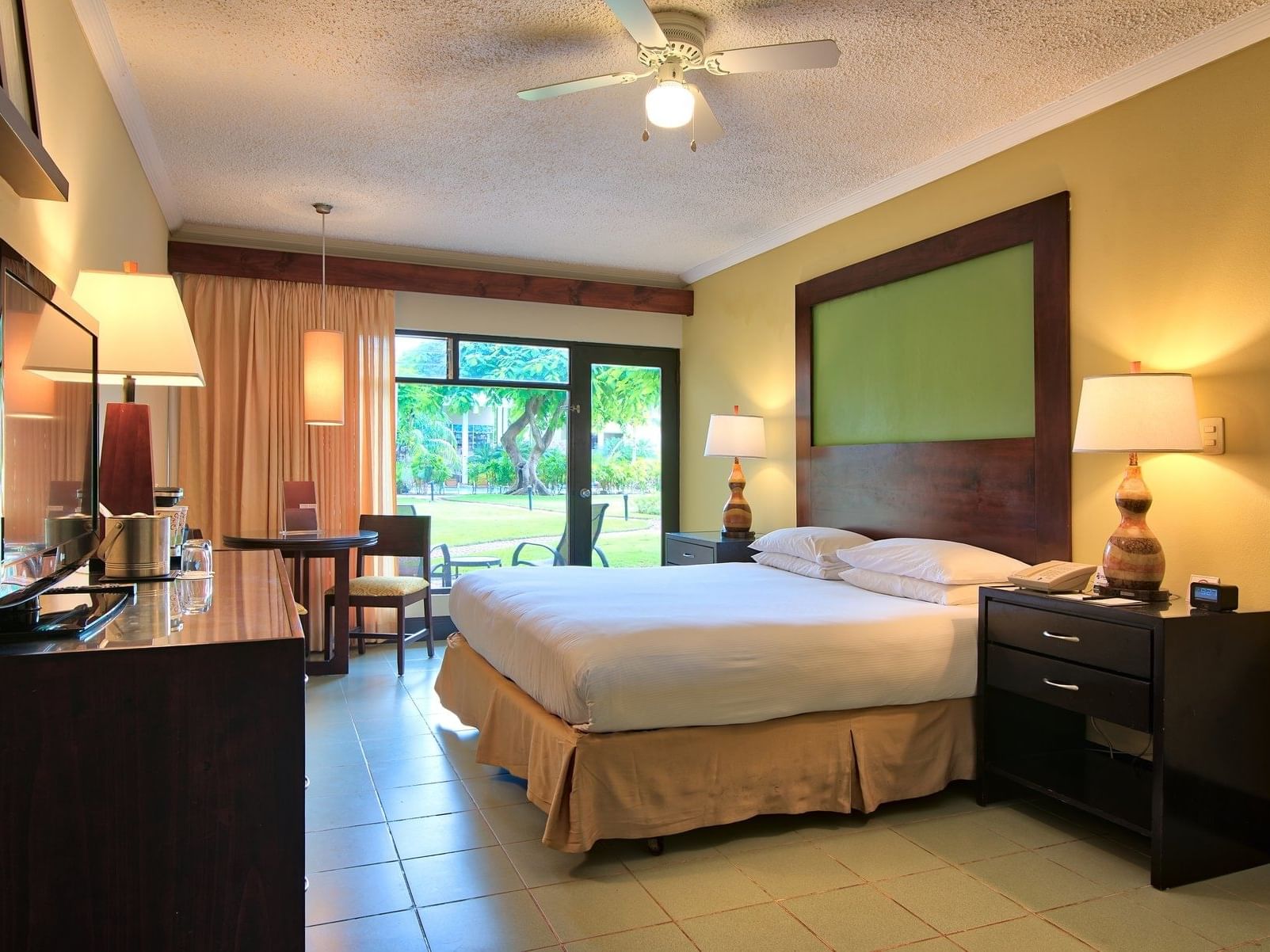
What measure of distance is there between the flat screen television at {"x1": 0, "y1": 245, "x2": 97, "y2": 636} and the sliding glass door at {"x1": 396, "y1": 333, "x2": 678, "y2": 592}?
3.86 m

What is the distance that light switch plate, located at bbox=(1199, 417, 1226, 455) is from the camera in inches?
111

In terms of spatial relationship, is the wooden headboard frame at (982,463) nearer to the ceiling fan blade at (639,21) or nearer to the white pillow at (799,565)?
the white pillow at (799,565)

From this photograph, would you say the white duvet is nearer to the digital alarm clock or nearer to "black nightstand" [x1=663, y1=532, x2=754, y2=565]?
the digital alarm clock

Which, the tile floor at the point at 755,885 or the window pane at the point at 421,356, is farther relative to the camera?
the window pane at the point at 421,356

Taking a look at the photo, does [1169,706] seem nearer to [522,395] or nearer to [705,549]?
[705,549]

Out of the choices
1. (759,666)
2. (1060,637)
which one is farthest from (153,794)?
(1060,637)

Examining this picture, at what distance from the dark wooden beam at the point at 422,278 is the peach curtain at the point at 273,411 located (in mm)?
84

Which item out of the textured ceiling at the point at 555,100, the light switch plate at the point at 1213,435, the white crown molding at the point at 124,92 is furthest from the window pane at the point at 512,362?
the light switch plate at the point at 1213,435

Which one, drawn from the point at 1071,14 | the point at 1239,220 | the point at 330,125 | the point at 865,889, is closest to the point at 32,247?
the point at 330,125

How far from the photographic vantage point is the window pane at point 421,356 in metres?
5.86

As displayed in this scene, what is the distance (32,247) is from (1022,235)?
11.2 feet

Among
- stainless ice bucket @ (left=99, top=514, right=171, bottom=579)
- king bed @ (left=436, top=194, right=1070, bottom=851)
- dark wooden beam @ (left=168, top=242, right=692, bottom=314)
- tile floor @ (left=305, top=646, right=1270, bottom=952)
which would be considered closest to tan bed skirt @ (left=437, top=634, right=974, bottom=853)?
king bed @ (left=436, top=194, right=1070, bottom=851)

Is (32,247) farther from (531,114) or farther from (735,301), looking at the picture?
(735,301)

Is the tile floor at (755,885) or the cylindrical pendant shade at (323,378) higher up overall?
the cylindrical pendant shade at (323,378)
